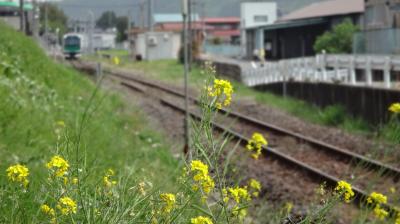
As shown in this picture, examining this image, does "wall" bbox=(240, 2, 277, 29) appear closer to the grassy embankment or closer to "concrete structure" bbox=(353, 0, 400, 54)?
"concrete structure" bbox=(353, 0, 400, 54)

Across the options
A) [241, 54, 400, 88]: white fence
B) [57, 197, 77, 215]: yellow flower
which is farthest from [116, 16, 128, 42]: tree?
[57, 197, 77, 215]: yellow flower

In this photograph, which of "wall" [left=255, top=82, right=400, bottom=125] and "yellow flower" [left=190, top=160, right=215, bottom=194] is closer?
"yellow flower" [left=190, top=160, right=215, bottom=194]

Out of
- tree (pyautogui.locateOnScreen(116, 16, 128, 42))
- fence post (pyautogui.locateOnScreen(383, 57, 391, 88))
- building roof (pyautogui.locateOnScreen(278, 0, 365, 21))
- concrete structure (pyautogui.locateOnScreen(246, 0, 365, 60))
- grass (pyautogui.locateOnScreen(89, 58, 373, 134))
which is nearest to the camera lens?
grass (pyautogui.locateOnScreen(89, 58, 373, 134))

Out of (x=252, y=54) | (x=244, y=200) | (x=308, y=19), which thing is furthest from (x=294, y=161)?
(x=252, y=54)

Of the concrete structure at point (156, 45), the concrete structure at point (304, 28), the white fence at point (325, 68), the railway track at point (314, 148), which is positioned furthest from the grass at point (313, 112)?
the concrete structure at point (156, 45)

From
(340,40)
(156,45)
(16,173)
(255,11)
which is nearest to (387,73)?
(16,173)

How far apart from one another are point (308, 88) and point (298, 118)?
256 cm

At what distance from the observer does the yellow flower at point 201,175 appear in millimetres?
2520

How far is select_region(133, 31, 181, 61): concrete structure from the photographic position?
59.8m

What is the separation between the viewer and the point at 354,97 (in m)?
16.0

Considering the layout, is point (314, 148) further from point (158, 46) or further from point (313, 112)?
point (158, 46)

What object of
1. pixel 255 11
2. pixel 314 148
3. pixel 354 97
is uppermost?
pixel 255 11

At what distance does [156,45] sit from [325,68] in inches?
1449

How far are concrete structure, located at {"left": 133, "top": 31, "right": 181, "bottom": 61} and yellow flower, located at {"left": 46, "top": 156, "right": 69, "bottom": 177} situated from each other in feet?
184
